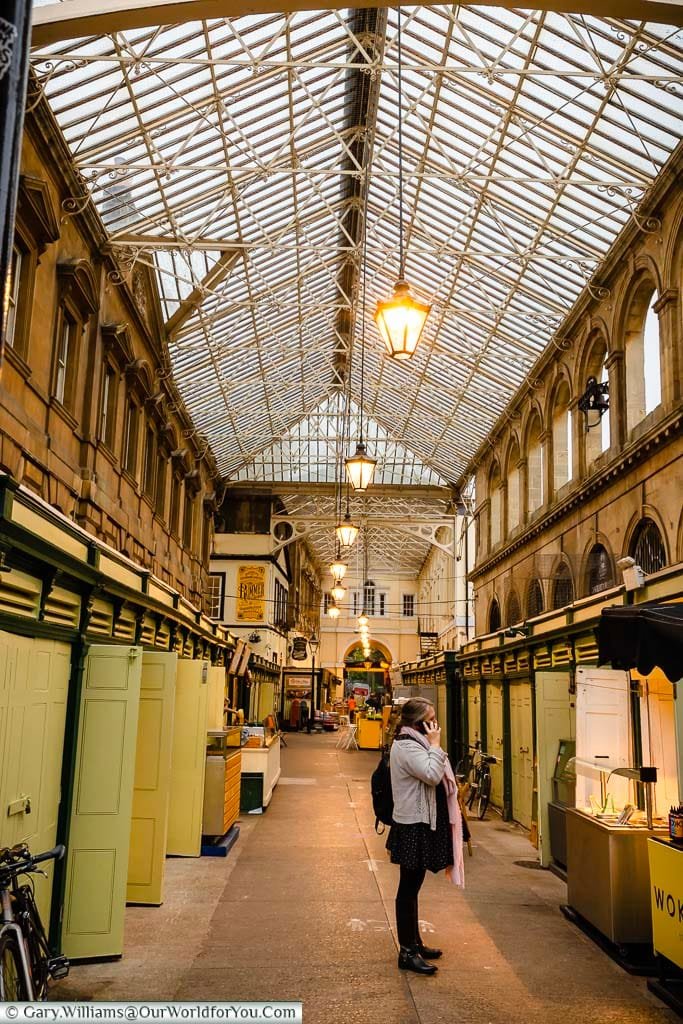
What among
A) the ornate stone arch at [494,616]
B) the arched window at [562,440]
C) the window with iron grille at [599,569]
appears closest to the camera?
the window with iron grille at [599,569]

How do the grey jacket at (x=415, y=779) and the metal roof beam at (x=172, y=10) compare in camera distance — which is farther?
the grey jacket at (x=415, y=779)

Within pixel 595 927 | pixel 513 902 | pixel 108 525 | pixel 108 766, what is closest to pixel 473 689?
pixel 108 525

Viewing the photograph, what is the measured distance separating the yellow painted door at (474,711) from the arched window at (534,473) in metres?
6.34

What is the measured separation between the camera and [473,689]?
20.3 metres

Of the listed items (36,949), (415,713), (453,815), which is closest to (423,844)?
(453,815)

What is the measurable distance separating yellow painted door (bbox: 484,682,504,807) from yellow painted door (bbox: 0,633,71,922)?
10.7 m

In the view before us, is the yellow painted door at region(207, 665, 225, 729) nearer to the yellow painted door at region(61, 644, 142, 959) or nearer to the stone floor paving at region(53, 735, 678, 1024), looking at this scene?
the stone floor paving at region(53, 735, 678, 1024)

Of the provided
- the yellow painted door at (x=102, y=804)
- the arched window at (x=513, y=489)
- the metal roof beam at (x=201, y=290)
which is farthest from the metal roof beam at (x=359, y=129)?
the yellow painted door at (x=102, y=804)

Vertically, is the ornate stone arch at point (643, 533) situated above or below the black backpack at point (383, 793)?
above

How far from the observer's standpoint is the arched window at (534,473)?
25.1m

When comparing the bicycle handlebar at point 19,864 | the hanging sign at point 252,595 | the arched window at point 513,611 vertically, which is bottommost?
the bicycle handlebar at point 19,864

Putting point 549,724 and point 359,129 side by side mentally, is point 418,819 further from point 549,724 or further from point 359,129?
point 359,129

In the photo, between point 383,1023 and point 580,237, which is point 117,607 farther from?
point 580,237

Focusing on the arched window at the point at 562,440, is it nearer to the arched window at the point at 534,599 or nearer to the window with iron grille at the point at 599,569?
the arched window at the point at 534,599
